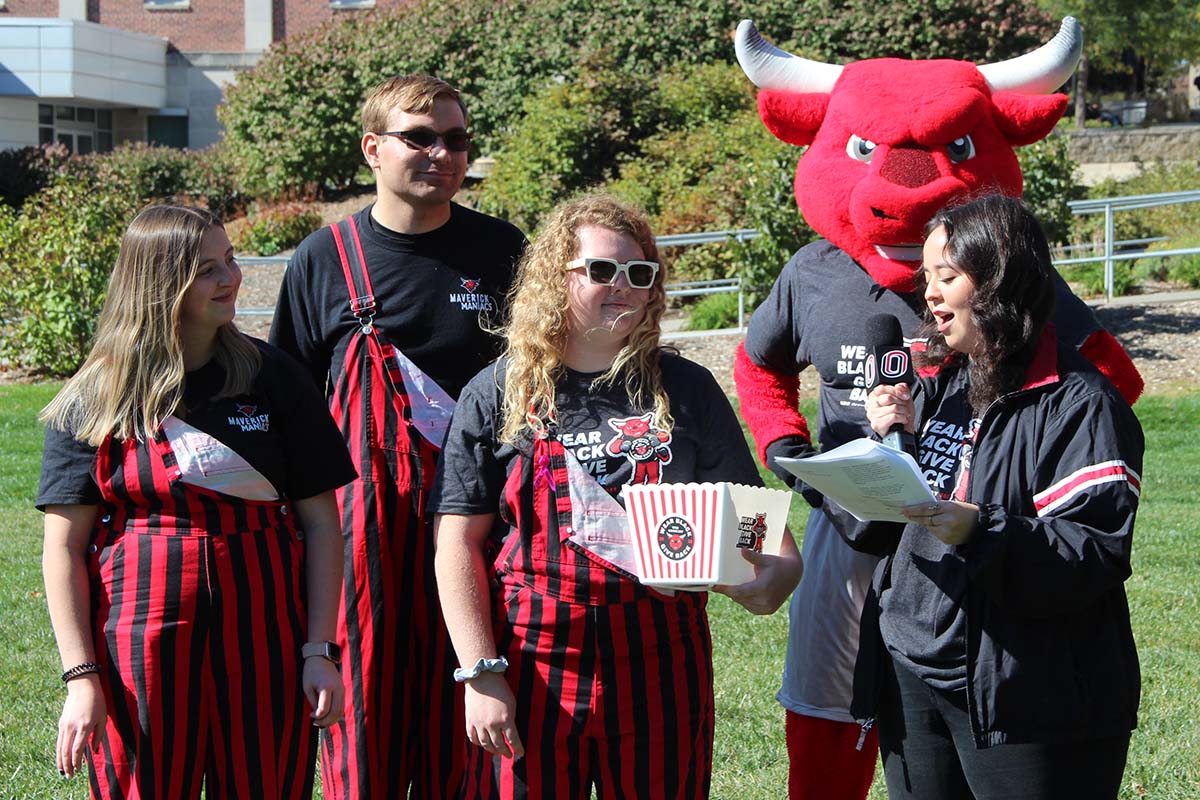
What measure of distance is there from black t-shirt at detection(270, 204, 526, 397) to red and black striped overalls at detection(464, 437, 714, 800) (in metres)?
0.90

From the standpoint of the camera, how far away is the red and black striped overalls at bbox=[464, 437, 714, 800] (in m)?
3.11

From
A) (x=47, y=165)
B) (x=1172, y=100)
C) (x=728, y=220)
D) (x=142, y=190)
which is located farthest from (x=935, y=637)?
(x=1172, y=100)

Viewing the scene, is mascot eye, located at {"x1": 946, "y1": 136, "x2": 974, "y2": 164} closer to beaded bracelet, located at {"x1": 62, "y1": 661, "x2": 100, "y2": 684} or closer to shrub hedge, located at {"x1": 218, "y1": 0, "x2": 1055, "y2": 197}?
beaded bracelet, located at {"x1": 62, "y1": 661, "x2": 100, "y2": 684}

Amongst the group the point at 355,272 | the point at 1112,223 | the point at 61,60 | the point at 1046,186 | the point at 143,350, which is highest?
the point at 61,60

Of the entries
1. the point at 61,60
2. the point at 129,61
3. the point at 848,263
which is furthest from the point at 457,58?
the point at 848,263

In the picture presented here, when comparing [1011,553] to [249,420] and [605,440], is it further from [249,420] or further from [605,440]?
[249,420]

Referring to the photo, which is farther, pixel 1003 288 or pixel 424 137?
pixel 424 137

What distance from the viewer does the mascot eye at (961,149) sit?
4082mm

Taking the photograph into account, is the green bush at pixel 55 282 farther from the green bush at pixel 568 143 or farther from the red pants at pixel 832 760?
the red pants at pixel 832 760

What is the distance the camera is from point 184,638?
3.21 m

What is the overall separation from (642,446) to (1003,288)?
35.0 inches

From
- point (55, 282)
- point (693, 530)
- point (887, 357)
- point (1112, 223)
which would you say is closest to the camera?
point (693, 530)

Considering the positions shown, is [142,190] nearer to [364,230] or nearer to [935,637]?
[364,230]

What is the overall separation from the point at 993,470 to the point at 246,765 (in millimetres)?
1932
